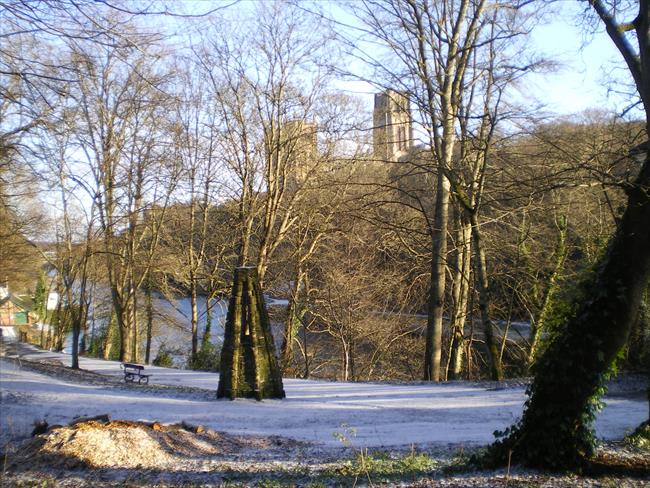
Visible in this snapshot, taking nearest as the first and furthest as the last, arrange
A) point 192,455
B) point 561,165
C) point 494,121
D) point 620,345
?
point 620,345 → point 192,455 → point 561,165 → point 494,121

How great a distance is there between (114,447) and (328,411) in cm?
451

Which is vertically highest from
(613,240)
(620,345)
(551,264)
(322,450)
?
(551,264)

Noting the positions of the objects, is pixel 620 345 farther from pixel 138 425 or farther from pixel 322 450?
pixel 138 425

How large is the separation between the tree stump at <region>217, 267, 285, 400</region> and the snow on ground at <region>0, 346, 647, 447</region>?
1.10ft

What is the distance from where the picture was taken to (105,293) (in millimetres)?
40875

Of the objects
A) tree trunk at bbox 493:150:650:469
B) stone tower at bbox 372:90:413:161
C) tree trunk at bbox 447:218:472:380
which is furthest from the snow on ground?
stone tower at bbox 372:90:413:161

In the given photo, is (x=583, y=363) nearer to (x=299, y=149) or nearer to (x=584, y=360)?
(x=584, y=360)

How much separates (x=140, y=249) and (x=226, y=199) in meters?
4.56

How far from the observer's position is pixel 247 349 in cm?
1181

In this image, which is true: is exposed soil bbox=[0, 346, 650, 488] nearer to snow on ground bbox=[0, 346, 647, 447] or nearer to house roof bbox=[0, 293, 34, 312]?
snow on ground bbox=[0, 346, 647, 447]

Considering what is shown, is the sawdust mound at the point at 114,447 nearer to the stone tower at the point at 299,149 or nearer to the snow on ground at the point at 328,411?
the snow on ground at the point at 328,411

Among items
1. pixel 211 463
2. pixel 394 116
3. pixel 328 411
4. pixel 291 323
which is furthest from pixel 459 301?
pixel 211 463

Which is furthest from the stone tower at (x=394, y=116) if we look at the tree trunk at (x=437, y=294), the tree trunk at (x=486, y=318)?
the tree trunk at (x=486, y=318)

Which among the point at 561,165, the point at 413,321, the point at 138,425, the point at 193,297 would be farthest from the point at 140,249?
the point at 138,425
